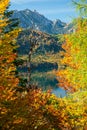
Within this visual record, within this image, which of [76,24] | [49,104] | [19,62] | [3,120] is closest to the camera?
[76,24]

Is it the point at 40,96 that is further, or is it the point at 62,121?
the point at 40,96

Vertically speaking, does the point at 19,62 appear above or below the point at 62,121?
above

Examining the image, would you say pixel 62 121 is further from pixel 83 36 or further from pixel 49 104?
pixel 83 36

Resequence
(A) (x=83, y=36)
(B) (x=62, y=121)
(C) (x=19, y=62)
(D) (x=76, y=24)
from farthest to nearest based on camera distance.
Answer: (C) (x=19, y=62)
(B) (x=62, y=121)
(D) (x=76, y=24)
(A) (x=83, y=36)

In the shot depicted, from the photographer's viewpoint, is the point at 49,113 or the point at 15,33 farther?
the point at 15,33

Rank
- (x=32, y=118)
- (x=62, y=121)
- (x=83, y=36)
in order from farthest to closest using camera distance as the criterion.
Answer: (x=62, y=121)
(x=32, y=118)
(x=83, y=36)

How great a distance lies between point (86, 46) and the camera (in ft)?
58.5

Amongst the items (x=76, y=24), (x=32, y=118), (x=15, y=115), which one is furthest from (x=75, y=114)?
(x=76, y=24)

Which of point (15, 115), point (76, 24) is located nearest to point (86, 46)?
point (76, 24)

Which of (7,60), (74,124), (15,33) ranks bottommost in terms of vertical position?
(74,124)

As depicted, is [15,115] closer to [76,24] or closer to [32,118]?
[32,118]

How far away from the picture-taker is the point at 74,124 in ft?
97.7

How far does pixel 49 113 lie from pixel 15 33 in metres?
8.72

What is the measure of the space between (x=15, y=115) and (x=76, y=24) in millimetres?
7290
